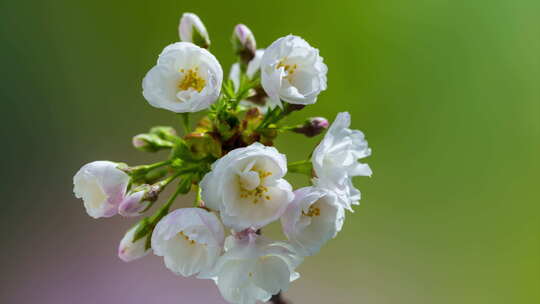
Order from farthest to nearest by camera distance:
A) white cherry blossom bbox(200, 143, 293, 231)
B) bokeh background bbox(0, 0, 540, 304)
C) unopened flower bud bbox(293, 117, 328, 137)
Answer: bokeh background bbox(0, 0, 540, 304) < unopened flower bud bbox(293, 117, 328, 137) < white cherry blossom bbox(200, 143, 293, 231)

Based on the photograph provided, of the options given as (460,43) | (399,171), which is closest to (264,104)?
(399,171)

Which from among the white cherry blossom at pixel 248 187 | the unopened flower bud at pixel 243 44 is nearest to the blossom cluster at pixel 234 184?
the white cherry blossom at pixel 248 187

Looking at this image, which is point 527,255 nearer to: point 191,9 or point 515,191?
point 515,191

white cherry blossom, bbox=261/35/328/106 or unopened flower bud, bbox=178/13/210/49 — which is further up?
unopened flower bud, bbox=178/13/210/49

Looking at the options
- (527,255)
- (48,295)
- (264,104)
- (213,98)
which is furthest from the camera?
(527,255)

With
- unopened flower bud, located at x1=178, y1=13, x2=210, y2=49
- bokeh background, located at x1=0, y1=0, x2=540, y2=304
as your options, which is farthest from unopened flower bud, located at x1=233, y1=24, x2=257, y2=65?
bokeh background, located at x1=0, y1=0, x2=540, y2=304

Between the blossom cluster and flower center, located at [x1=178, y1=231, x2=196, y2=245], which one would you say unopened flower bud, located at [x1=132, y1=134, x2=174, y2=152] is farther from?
flower center, located at [x1=178, y1=231, x2=196, y2=245]

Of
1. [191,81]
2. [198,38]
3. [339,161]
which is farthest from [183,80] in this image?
[339,161]
